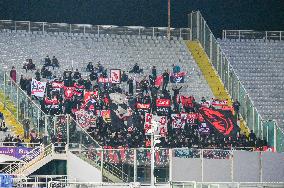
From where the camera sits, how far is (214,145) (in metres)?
38.0

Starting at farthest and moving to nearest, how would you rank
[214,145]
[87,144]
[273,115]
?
[273,115], [214,145], [87,144]

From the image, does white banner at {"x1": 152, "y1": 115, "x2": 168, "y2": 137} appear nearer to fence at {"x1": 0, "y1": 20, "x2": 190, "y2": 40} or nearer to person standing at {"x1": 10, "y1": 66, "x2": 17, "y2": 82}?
person standing at {"x1": 10, "y1": 66, "x2": 17, "y2": 82}

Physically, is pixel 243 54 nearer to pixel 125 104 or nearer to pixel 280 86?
pixel 280 86

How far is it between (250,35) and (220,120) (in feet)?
34.5

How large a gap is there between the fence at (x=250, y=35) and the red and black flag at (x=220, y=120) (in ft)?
29.3

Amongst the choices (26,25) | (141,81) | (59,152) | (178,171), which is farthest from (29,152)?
(26,25)

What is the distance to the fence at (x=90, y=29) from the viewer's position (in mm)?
46531

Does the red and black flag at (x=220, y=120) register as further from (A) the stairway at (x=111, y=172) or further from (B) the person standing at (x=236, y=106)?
(A) the stairway at (x=111, y=172)

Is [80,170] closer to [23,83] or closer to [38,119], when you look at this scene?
[38,119]

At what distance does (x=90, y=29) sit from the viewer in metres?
48.0

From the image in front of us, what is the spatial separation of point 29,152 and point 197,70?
47.4 feet

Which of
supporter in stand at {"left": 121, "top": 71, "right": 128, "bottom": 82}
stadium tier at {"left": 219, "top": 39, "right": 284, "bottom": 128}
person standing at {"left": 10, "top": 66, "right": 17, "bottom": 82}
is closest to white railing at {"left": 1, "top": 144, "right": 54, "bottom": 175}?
person standing at {"left": 10, "top": 66, "right": 17, "bottom": 82}

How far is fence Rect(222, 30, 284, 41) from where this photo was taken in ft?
162

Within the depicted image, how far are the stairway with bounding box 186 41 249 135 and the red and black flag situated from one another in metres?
1.07
